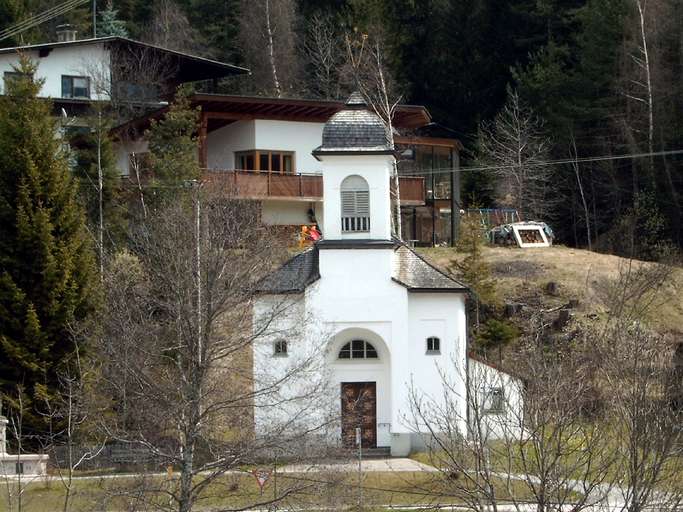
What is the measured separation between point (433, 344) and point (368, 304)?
2119mm

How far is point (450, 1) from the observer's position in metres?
75.6

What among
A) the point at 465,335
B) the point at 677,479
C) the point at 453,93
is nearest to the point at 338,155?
the point at 465,335

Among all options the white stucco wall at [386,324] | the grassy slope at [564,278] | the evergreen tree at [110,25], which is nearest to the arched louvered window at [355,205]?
the white stucco wall at [386,324]

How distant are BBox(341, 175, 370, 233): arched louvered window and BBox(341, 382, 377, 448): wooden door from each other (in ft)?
14.0

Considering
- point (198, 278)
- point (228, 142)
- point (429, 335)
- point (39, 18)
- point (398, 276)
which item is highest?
point (39, 18)

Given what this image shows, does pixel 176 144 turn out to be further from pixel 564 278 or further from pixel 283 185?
pixel 564 278

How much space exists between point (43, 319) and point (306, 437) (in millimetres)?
10437

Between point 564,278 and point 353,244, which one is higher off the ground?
point 353,244

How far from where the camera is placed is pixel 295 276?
132 ft

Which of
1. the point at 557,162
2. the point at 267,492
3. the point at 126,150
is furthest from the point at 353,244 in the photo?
the point at 557,162

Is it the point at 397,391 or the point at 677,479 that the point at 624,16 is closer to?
the point at 397,391

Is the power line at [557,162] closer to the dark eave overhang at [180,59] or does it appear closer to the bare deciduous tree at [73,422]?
the dark eave overhang at [180,59]

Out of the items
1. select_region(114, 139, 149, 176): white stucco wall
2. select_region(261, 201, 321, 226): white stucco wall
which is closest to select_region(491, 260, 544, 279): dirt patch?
select_region(261, 201, 321, 226): white stucco wall

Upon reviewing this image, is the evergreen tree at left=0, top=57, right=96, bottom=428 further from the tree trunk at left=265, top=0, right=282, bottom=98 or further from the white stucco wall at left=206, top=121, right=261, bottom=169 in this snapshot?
the tree trunk at left=265, top=0, right=282, bottom=98
